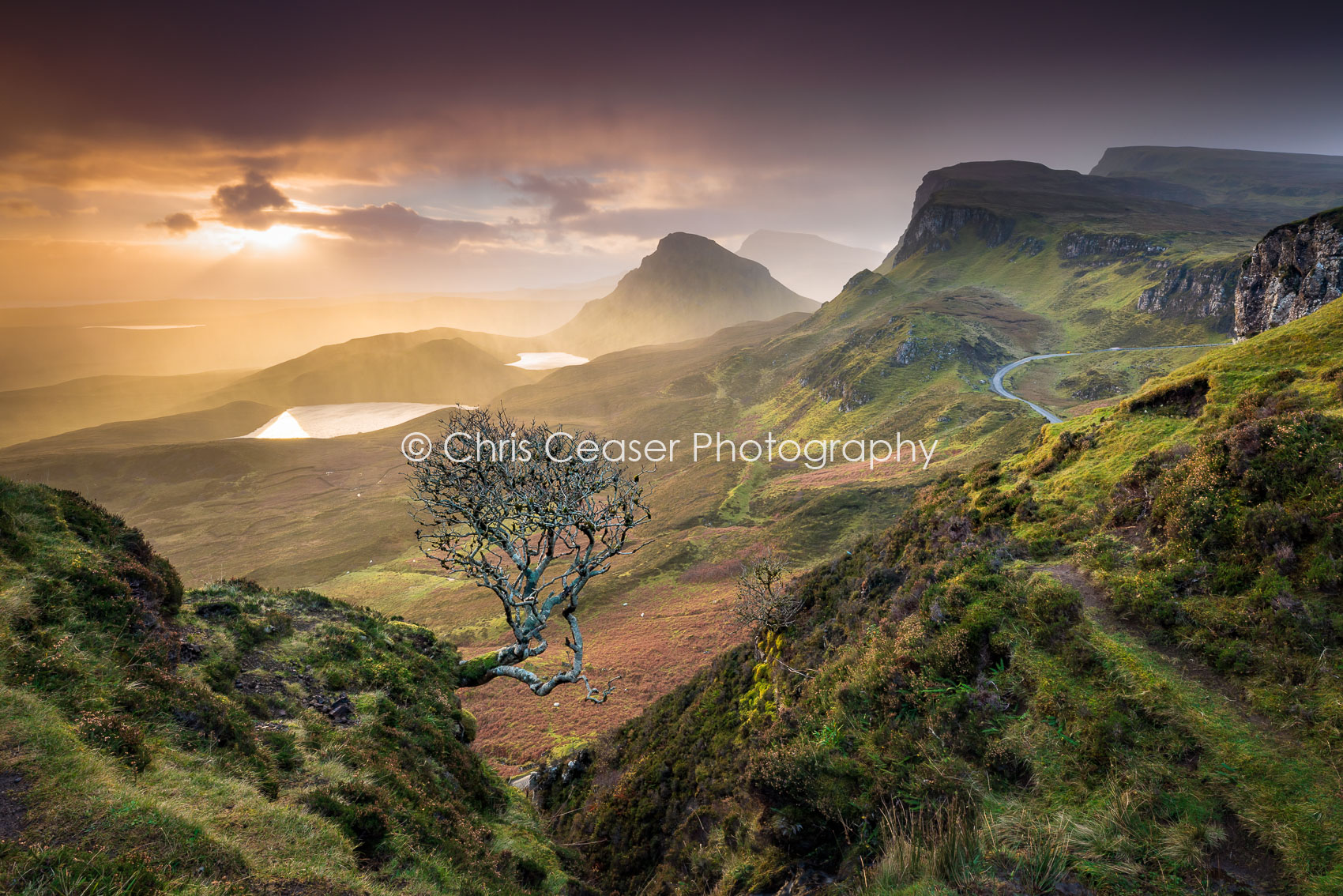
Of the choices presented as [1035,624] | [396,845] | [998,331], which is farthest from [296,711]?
[998,331]

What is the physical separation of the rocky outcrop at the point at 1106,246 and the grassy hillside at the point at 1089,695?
6654 inches

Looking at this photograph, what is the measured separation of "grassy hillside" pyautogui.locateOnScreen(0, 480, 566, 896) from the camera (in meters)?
4.85

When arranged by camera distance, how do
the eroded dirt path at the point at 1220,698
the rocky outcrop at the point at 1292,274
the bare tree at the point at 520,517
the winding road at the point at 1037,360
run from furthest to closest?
the winding road at the point at 1037,360 < the rocky outcrop at the point at 1292,274 < the bare tree at the point at 520,517 < the eroded dirt path at the point at 1220,698

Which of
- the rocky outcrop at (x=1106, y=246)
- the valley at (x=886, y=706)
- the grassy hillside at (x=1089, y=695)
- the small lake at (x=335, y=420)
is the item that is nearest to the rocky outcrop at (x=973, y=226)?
the rocky outcrop at (x=1106, y=246)

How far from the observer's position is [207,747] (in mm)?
7281

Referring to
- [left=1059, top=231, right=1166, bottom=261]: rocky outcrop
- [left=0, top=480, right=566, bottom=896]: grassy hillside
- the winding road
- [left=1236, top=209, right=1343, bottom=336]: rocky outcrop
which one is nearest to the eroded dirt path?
[left=0, top=480, right=566, bottom=896]: grassy hillside

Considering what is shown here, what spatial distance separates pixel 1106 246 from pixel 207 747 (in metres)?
200

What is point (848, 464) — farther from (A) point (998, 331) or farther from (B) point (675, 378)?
(B) point (675, 378)

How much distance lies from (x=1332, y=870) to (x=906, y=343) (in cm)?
10620

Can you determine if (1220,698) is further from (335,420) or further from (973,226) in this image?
(973,226)

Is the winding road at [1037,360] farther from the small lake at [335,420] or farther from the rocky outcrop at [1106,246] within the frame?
the small lake at [335,420]

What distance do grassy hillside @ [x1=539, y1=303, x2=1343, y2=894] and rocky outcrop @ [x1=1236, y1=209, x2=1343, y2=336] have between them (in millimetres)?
36158

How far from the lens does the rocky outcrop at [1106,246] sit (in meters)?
129

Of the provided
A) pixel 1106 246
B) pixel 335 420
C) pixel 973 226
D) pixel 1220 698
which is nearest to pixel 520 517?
pixel 1220 698
